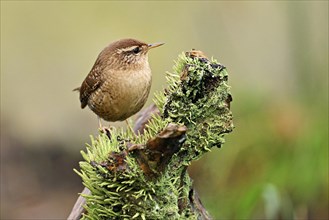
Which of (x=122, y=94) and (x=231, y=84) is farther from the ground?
(x=122, y=94)

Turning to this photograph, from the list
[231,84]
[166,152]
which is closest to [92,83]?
[166,152]

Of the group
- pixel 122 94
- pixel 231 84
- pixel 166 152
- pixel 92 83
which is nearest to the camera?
pixel 166 152

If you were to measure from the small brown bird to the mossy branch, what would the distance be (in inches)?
44.8

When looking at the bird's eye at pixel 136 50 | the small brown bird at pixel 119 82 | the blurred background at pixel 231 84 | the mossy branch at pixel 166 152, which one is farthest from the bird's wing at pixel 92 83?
the mossy branch at pixel 166 152

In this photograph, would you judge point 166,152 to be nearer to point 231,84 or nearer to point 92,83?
point 92,83

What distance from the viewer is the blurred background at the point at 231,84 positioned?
5523mm

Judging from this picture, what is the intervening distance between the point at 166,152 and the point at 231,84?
3.87m

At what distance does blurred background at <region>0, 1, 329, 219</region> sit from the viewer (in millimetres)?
5523

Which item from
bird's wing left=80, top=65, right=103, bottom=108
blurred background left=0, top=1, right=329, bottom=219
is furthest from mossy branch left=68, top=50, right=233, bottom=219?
blurred background left=0, top=1, right=329, bottom=219

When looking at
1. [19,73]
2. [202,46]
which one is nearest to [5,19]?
[19,73]

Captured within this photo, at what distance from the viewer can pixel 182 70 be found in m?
3.07

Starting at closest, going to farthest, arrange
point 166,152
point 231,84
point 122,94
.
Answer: point 166,152 < point 122,94 < point 231,84

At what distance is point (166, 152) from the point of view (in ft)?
9.02

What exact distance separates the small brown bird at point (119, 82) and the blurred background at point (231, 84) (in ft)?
2.96
